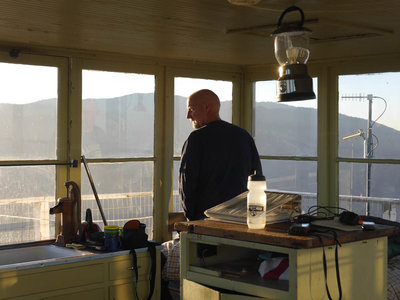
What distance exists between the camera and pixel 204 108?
4.18 meters

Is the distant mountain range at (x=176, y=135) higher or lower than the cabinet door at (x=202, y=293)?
higher

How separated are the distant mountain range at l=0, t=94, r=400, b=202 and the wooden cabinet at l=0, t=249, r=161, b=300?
1.17 meters

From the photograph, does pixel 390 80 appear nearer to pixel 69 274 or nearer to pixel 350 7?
pixel 350 7

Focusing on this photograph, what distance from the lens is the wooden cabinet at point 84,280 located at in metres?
3.49

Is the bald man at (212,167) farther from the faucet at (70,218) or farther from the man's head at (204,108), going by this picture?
the faucet at (70,218)

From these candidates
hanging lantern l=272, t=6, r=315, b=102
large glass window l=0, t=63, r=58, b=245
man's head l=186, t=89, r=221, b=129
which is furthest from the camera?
large glass window l=0, t=63, r=58, b=245

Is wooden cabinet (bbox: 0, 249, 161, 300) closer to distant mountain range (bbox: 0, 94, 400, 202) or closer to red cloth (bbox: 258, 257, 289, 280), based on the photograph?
distant mountain range (bbox: 0, 94, 400, 202)

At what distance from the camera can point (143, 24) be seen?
3.74 meters

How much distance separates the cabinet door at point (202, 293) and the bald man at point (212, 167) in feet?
4.12

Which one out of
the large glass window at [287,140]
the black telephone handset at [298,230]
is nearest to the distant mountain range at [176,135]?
the large glass window at [287,140]

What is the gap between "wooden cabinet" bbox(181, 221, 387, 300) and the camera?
87.1 inches

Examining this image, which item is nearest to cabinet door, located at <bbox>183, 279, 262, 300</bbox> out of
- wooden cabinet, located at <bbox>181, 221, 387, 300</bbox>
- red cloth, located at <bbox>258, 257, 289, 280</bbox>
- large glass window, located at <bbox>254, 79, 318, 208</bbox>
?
wooden cabinet, located at <bbox>181, 221, 387, 300</bbox>

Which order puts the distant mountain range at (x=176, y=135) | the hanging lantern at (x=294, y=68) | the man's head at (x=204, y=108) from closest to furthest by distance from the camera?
the hanging lantern at (x=294, y=68), the man's head at (x=204, y=108), the distant mountain range at (x=176, y=135)

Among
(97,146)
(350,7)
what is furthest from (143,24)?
(97,146)
